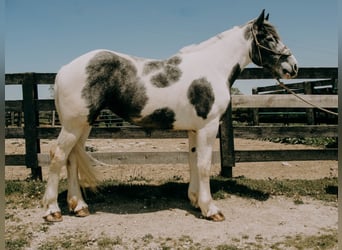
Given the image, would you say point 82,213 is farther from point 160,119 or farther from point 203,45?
point 203,45

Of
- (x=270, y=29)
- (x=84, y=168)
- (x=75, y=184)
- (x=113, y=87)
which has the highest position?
(x=270, y=29)

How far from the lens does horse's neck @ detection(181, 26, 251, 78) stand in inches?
180

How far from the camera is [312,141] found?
10859 mm

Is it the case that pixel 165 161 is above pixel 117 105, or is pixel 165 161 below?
below

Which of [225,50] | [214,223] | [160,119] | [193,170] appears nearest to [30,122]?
[160,119]

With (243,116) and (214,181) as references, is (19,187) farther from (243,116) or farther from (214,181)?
(243,116)

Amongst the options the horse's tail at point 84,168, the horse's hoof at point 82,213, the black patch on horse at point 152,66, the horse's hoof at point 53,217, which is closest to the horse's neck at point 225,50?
the black patch on horse at point 152,66

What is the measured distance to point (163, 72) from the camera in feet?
14.3

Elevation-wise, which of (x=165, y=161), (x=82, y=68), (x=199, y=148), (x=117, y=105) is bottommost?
(x=165, y=161)

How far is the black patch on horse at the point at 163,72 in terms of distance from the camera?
431cm

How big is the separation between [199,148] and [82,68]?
5.83ft

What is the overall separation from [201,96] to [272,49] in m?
1.26

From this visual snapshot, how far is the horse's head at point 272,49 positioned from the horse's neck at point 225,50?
0.50 ft

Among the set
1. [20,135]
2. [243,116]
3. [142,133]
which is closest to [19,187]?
[20,135]
